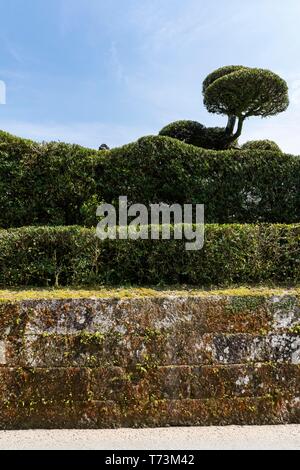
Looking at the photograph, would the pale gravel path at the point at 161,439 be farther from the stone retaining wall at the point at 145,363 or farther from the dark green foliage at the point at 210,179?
the dark green foliage at the point at 210,179

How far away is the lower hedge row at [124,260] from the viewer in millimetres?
5637

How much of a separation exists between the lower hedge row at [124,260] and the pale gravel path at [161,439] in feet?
6.36

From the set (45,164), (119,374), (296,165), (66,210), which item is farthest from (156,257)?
(296,165)

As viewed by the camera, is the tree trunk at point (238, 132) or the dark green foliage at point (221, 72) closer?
the dark green foliage at point (221, 72)

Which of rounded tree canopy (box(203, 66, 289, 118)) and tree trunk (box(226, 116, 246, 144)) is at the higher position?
rounded tree canopy (box(203, 66, 289, 118))

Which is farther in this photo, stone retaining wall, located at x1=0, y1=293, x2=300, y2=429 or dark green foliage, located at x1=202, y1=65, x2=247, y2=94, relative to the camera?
dark green foliage, located at x1=202, y1=65, x2=247, y2=94

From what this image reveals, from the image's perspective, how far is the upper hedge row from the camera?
24.5 ft

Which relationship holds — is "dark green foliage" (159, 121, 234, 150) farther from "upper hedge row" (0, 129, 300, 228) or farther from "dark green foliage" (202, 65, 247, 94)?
"upper hedge row" (0, 129, 300, 228)

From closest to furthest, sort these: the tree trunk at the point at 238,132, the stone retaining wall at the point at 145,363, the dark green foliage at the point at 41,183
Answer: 1. the stone retaining wall at the point at 145,363
2. the dark green foliage at the point at 41,183
3. the tree trunk at the point at 238,132

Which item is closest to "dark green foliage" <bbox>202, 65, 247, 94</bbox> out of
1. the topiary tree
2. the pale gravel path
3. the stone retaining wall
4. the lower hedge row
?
the topiary tree

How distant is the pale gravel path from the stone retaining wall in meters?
0.12

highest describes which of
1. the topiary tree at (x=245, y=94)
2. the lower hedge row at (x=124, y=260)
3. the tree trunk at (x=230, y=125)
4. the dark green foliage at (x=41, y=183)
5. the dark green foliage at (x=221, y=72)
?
the dark green foliage at (x=221, y=72)

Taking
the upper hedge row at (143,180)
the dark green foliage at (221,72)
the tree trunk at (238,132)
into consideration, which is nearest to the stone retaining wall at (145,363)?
the upper hedge row at (143,180)
